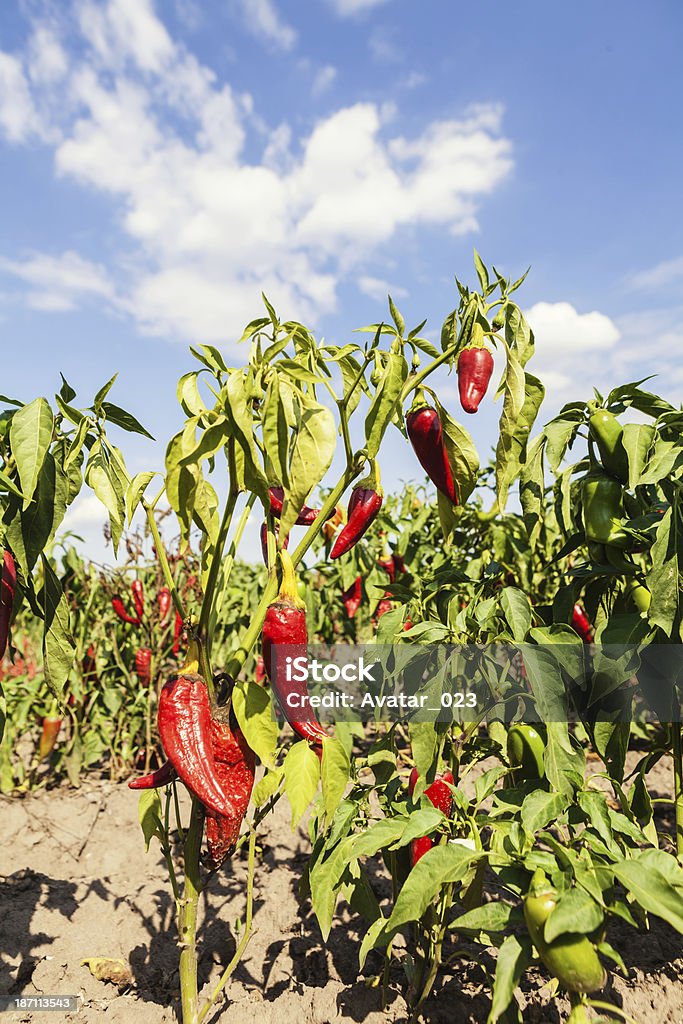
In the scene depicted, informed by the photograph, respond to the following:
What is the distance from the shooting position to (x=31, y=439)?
4.36ft

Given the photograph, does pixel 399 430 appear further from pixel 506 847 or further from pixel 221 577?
pixel 506 847

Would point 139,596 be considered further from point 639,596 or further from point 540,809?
point 540,809

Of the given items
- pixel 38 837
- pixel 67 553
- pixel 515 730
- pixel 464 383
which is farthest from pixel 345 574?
pixel 464 383

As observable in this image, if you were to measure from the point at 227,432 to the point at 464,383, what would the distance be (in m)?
0.56

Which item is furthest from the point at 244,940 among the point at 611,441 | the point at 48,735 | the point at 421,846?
the point at 48,735

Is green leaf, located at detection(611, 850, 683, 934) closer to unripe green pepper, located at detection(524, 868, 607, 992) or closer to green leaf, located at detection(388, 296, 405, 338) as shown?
unripe green pepper, located at detection(524, 868, 607, 992)

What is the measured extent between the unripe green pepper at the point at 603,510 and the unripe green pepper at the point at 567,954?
978 mm

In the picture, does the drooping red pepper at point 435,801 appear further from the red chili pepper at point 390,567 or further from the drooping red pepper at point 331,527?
the red chili pepper at point 390,567

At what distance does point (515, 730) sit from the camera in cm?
173

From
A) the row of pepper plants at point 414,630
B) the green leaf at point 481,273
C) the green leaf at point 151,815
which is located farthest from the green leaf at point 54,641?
the green leaf at point 481,273

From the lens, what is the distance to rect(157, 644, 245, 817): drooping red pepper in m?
1.32

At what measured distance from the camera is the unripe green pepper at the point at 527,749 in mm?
1699

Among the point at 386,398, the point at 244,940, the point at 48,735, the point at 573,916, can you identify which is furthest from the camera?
the point at 48,735

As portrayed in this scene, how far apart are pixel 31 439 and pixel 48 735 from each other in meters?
3.51
